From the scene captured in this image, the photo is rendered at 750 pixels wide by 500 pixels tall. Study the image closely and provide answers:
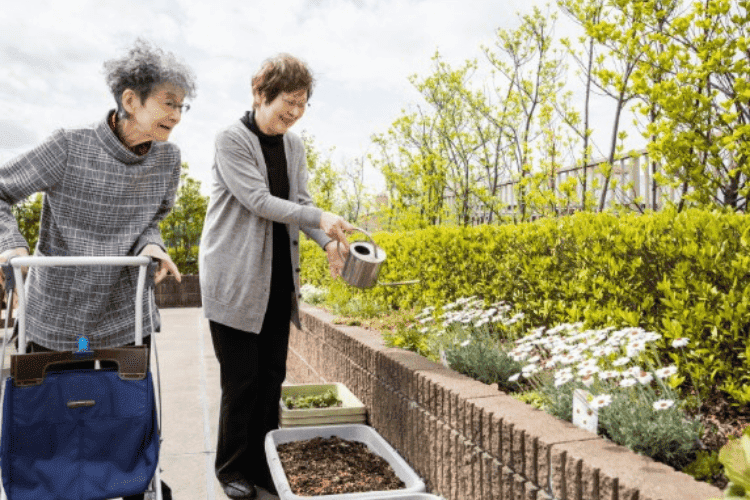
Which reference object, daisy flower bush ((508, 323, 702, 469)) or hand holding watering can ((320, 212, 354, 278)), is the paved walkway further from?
daisy flower bush ((508, 323, 702, 469))

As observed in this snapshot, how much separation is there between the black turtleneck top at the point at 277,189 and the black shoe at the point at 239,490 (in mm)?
928

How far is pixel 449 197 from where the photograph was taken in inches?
373

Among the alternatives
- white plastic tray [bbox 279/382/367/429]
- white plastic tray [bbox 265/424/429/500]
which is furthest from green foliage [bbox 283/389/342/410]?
white plastic tray [bbox 265/424/429/500]

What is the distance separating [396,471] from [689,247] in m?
1.57

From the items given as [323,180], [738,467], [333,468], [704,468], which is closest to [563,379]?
[704,468]

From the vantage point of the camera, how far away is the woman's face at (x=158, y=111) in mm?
2221

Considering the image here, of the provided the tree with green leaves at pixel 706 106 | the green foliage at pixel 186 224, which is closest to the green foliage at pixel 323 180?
the green foliage at pixel 186 224

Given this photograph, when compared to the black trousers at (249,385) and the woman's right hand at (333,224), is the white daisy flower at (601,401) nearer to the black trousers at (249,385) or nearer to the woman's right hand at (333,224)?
the woman's right hand at (333,224)

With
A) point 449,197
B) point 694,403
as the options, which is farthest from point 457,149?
A: point 694,403

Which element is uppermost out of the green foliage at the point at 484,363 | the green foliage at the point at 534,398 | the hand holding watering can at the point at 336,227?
A: the hand holding watering can at the point at 336,227

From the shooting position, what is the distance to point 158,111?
2.23 meters

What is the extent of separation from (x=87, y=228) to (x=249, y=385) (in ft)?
3.60

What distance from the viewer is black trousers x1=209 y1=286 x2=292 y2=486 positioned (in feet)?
9.84

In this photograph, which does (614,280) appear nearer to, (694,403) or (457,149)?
(694,403)
